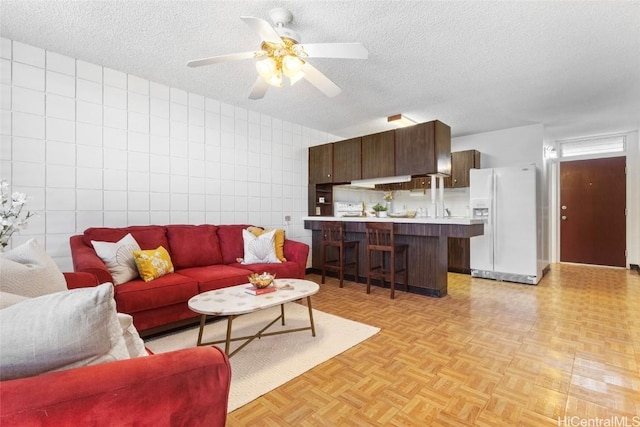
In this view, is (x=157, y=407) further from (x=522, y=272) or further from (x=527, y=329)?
(x=522, y=272)

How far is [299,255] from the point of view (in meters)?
3.50

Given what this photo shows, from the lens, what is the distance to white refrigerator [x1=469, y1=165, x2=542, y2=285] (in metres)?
4.24

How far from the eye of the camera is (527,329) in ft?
8.61

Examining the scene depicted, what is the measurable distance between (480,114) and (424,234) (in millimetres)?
2050

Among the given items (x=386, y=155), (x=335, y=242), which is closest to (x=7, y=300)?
(x=335, y=242)

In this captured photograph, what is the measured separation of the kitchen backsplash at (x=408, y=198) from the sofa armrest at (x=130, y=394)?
477 cm

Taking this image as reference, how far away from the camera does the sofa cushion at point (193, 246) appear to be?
3133 millimetres

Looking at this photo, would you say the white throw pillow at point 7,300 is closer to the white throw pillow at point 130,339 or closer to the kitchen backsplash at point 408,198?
the white throw pillow at point 130,339

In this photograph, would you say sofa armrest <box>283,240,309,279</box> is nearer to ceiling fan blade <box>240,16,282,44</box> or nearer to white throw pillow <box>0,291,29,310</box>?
ceiling fan blade <box>240,16,282,44</box>

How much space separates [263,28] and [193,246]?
231 centimetres

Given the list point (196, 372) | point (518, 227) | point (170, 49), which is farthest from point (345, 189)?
point (196, 372)

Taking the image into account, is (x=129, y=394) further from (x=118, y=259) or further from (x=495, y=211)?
(x=495, y=211)

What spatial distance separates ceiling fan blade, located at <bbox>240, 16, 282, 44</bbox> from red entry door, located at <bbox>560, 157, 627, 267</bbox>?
21.2 ft

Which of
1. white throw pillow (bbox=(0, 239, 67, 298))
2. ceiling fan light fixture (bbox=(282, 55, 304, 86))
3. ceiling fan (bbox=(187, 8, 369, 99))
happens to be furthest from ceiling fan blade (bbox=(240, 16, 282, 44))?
white throw pillow (bbox=(0, 239, 67, 298))
